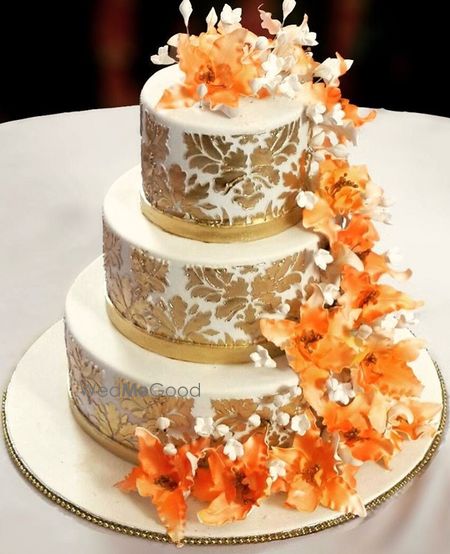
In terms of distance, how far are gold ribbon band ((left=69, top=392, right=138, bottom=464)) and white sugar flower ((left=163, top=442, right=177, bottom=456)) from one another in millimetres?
163

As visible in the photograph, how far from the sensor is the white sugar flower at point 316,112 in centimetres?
201

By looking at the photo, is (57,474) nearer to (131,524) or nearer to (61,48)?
(131,524)

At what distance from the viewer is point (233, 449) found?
6.75ft

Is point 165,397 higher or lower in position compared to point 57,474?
higher

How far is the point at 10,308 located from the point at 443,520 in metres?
1.31

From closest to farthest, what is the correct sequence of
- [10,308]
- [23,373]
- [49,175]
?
[23,373] → [10,308] → [49,175]

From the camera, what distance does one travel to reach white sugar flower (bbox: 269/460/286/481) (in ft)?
6.84

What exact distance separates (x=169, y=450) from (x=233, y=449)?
0.42 feet

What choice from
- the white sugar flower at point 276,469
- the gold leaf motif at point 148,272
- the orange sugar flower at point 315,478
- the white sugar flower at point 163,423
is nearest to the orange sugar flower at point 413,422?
the orange sugar flower at point 315,478

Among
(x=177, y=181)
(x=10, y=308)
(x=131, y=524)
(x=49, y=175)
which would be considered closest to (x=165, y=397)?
(x=131, y=524)

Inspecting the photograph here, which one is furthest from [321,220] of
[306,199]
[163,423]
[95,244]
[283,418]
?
[95,244]

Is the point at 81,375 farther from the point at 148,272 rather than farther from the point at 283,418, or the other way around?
the point at 283,418

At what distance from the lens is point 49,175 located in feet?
11.0

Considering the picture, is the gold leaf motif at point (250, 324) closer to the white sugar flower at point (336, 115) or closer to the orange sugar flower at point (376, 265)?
the orange sugar flower at point (376, 265)
